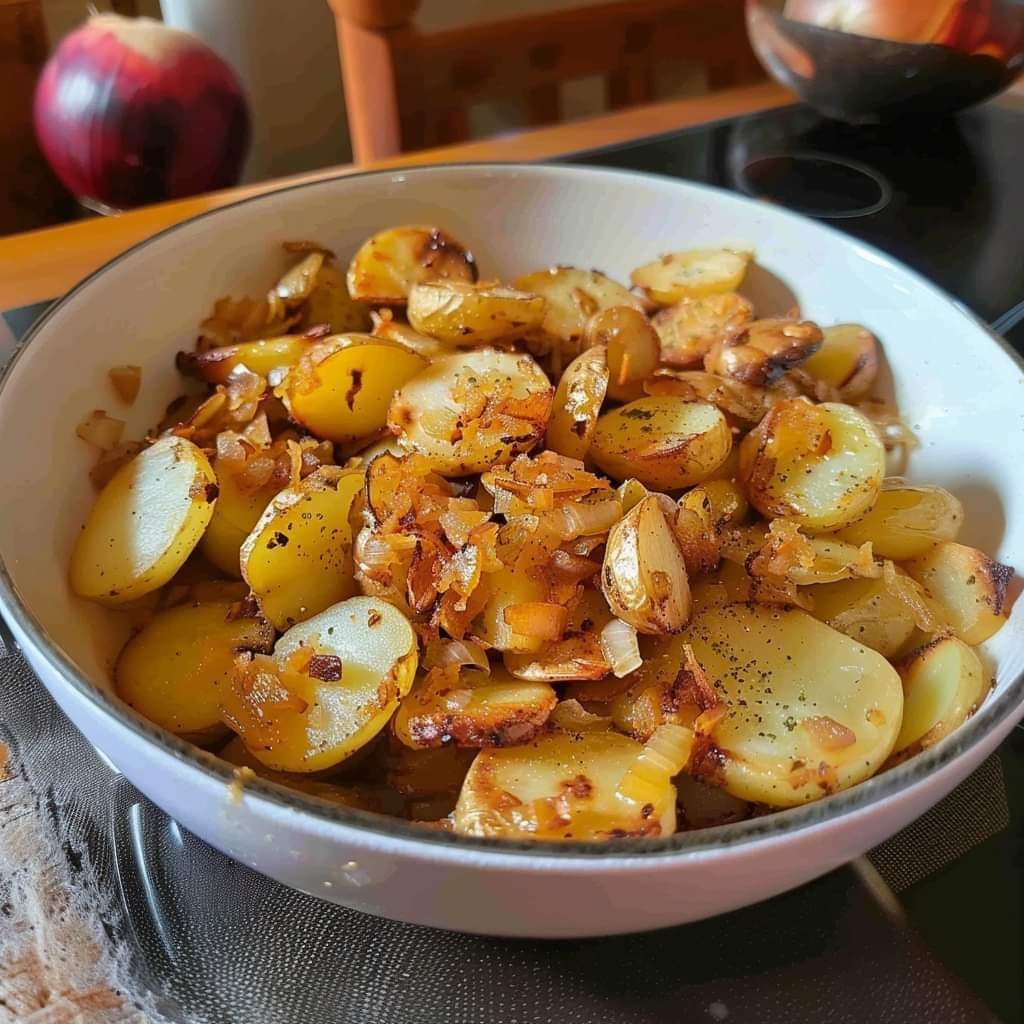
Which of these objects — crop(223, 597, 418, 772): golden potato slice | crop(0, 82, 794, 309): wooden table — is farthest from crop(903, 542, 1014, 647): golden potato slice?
crop(0, 82, 794, 309): wooden table

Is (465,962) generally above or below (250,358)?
below

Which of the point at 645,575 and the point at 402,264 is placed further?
the point at 402,264

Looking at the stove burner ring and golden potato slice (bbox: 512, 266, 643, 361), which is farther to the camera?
the stove burner ring

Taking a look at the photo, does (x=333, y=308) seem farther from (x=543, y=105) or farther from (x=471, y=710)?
(x=543, y=105)

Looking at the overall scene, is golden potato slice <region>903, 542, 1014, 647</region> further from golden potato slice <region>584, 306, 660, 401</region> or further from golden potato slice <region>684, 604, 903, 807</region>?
golden potato slice <region>584, 306, 660, 401</region>

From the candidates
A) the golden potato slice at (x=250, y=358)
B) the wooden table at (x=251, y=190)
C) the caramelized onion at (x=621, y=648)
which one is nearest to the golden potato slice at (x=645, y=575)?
the caramelized onion at (x=621, y=648)

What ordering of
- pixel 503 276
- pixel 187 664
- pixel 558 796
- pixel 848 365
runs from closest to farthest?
pixel 558 796 < pixel 187 664 < pixel 848 365 < pixel 503 276

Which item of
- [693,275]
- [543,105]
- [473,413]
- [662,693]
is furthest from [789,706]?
[543,105]
